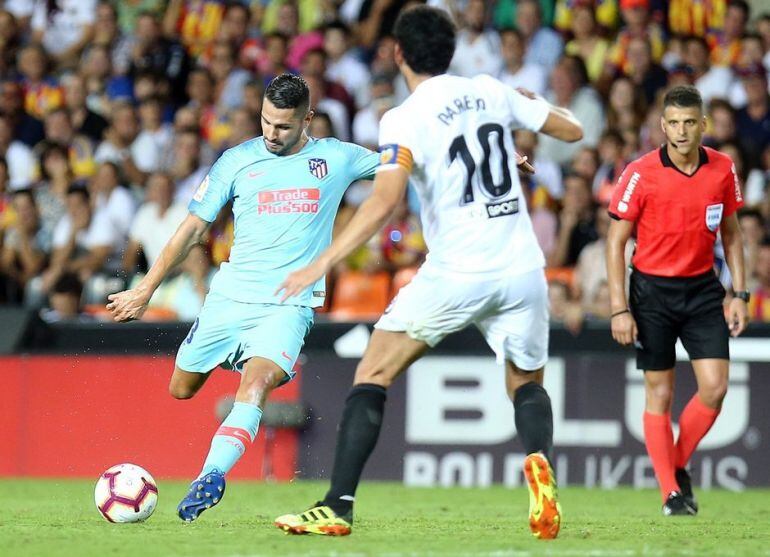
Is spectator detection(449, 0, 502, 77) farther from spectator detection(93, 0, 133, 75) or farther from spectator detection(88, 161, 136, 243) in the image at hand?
spectator detection(93, 0, 133, 75)

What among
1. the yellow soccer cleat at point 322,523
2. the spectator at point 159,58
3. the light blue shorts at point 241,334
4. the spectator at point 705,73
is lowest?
the yellow soccer cleat at point 322,523

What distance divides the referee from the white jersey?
6.37 feet

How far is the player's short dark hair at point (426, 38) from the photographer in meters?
6.18

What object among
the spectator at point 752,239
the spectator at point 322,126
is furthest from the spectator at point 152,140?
the spectator at point 752,239

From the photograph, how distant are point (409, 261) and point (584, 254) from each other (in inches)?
59.3

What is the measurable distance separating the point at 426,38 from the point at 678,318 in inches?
112

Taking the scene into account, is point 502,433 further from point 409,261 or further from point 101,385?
point 101,385

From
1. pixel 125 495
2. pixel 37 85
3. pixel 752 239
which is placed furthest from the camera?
pixel 37 85

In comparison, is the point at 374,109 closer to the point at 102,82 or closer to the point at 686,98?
the point at 102,82

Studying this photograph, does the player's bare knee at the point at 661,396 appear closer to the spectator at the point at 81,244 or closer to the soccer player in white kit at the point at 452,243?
the soccer player in white kit at the point at 452,243

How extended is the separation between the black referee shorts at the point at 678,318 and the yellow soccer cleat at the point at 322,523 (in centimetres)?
275

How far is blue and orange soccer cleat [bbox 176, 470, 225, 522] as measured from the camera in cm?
670

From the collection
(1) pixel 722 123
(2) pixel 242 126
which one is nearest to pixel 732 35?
(1) pixel 722 123

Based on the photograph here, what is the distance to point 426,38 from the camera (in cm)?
619
